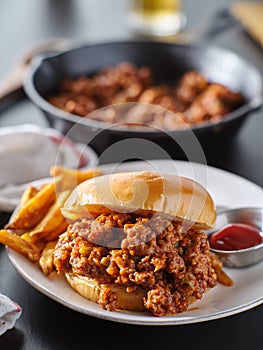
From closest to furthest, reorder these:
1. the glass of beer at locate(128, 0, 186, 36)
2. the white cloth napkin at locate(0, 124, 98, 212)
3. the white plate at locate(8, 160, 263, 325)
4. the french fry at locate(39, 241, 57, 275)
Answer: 1. the white plate at locate(8, 160, 263, 325)
2. the french fry at locate(39, 241, 57, 275)
3. the white cloth napkin at locate(0, 124, 98, 212)
4. the glass of beer at locate(128, 0, 186, 36)

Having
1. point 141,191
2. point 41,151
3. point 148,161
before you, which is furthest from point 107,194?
point 41,151

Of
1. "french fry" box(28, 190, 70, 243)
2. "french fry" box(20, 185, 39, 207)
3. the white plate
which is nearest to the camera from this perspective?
the white plate

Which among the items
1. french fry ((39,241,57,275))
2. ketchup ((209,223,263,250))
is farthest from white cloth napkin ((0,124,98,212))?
ketchup ((209,223,263,250))

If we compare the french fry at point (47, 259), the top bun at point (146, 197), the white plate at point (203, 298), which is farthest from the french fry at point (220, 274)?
the french fry at point (47, 259)

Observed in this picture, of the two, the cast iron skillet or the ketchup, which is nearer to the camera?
the ketchup

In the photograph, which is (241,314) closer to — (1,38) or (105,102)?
(105,102)

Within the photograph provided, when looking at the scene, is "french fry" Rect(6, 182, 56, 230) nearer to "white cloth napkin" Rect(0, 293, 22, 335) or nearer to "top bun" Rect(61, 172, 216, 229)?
"top bun" Rect(61, 172, 216, 229)

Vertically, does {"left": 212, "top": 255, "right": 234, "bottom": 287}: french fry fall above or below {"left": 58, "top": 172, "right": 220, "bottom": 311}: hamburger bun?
below
